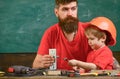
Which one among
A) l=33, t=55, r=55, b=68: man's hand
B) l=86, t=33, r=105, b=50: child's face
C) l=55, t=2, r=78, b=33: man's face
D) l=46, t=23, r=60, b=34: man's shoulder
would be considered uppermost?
l=55, t=2, r=78, b=33: man's face

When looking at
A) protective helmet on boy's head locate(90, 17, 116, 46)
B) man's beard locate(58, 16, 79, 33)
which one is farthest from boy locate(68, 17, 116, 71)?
man's beard locate(58, 16, 79, 33)

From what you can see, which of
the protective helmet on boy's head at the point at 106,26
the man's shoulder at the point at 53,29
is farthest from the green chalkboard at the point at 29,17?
the protective helmet on boy's head at the point at 106,26

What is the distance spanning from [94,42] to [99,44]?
0.14ft

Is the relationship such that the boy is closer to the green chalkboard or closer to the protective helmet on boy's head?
the protective helmet on boy's head

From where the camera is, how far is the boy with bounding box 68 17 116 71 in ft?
6.06

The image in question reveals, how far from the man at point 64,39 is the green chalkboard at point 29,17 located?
83 mm

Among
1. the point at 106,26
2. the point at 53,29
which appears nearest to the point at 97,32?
the point at 106,26

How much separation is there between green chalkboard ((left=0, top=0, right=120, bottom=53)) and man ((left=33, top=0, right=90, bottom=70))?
83 mm

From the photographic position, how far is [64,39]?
215 centimetres

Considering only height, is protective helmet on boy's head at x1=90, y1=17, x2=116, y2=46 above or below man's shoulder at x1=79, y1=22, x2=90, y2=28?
below

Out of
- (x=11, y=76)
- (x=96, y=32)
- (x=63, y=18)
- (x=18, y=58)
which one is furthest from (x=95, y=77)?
(x=18, y=58)

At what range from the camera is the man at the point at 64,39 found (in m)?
2.13

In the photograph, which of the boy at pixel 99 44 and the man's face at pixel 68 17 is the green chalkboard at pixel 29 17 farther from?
the boy at pixel 99 44

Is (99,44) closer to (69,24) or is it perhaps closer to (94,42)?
(94,42)
